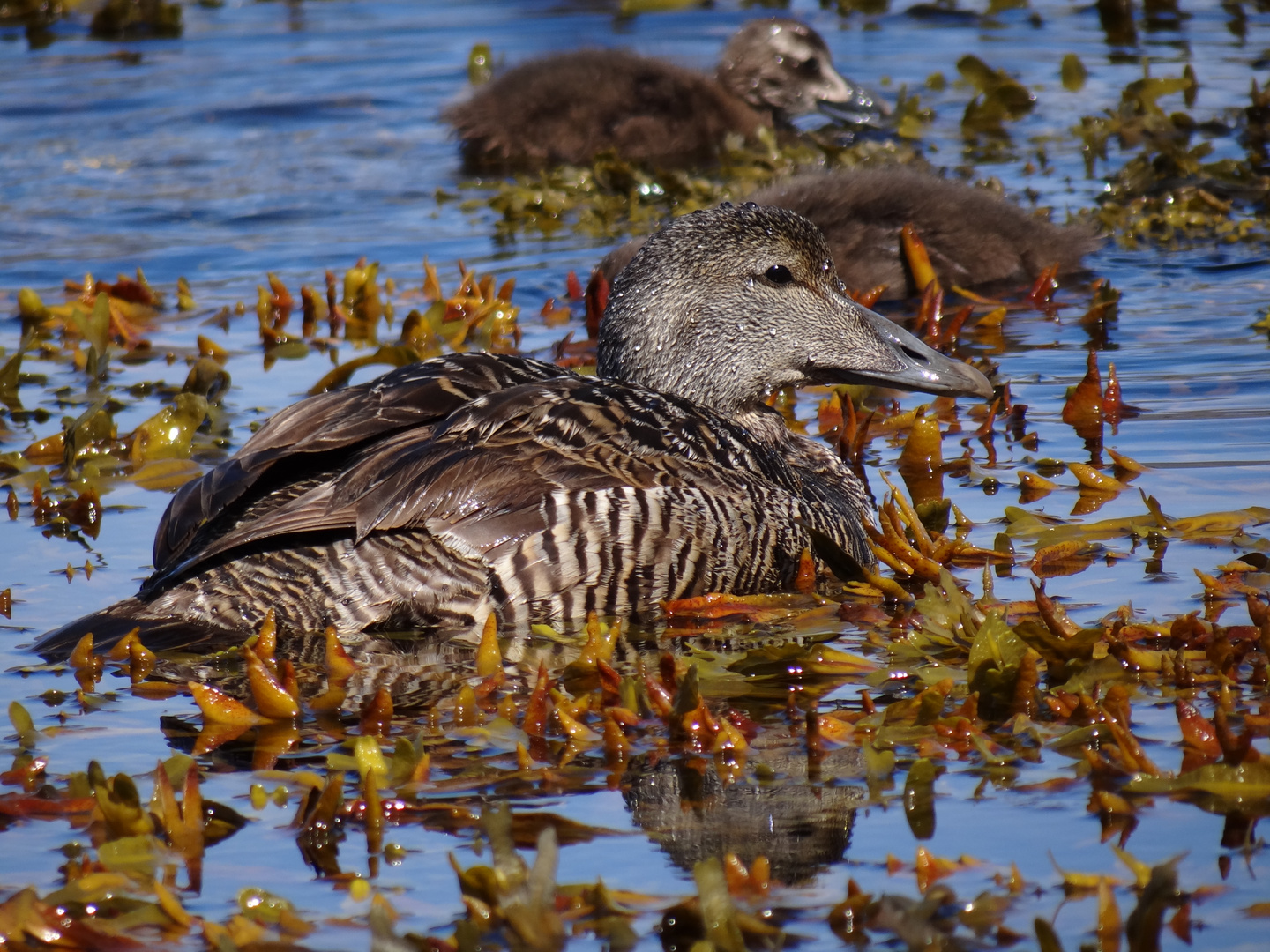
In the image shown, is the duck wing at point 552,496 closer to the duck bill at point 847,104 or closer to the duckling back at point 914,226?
the duckling back at point 914,226

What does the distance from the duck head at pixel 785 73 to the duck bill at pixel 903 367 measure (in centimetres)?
565

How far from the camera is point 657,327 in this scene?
507 centimetres

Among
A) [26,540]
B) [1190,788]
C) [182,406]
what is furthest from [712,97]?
[1190,788]

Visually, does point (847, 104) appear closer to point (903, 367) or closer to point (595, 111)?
point (595, 111)

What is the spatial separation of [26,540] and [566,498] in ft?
5.84

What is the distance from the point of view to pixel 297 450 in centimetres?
422

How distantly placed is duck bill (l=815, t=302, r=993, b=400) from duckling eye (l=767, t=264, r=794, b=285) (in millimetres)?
Answer: 228

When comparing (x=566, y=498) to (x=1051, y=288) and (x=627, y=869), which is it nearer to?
(x=627, y=869)

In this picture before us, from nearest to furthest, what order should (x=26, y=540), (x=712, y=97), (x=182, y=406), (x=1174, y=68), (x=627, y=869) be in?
(x=627, y=869) < (x=26, y=540) < (x=182, y=406) < (x=712, y=97) < (x=1174, y=68)

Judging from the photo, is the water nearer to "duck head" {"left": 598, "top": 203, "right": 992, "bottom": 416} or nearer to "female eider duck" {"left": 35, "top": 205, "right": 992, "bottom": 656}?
"female eider duck" {"left": 35, "top": 205, "right": 992, "bottom": 656}

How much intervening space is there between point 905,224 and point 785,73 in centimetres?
360

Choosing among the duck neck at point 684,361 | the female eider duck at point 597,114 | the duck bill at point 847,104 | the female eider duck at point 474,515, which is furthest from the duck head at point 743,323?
the duck bill at point 847,104

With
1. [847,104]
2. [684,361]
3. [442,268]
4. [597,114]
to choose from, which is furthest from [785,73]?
[684,361]

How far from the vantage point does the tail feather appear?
4.05m
